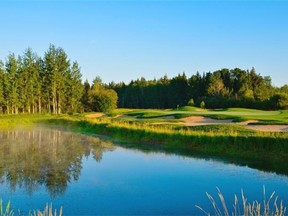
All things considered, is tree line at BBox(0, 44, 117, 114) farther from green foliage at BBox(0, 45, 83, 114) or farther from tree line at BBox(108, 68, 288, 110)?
tree line at BBox(108, 68, 288, 110)

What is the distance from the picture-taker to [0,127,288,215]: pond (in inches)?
374

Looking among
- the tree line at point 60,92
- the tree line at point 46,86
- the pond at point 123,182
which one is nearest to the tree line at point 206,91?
the tree line at point 60,92

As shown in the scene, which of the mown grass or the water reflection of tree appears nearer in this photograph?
the water reflection of tree

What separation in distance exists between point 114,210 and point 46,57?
5862 cm

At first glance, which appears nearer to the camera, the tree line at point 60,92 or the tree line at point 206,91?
the tree line at point 60,92

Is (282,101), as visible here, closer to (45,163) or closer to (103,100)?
(103,100)

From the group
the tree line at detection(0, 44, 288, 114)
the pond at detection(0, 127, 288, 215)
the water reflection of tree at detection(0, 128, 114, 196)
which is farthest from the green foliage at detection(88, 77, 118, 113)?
the pond at detection(0, 127, 288, 215)

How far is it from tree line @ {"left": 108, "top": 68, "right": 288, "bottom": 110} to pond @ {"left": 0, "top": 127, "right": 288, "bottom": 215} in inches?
1794

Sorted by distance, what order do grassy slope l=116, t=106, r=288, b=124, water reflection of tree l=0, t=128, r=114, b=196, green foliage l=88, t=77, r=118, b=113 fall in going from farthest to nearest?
green foliage l=88, t=77, r=118, b=113
grassy slope l=116, t=106, r=288, b=124
water reflection of tree l=0, t=128, r=114, b=196

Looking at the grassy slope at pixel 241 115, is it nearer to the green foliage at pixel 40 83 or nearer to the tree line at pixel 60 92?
the tree line at pixel 60 92

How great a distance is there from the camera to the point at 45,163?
15492mm

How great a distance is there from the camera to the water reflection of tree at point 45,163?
11906 millimetres

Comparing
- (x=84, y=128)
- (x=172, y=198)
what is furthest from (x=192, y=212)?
(x=84, y=128)

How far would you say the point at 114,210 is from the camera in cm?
911
